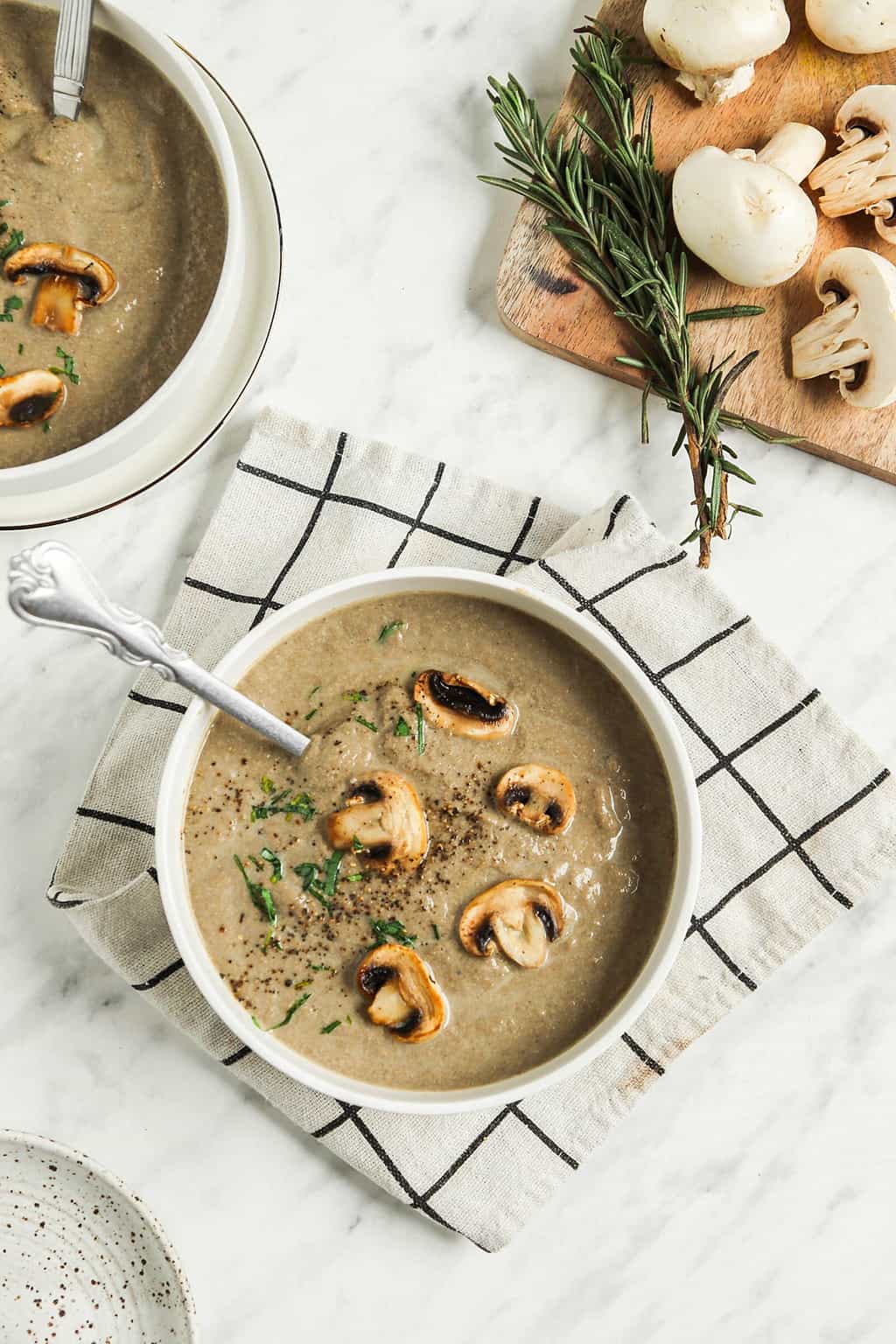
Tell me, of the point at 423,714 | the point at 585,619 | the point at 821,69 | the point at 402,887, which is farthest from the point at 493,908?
the point at 821,69

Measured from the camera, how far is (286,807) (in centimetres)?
149

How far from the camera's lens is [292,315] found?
1.85 metres

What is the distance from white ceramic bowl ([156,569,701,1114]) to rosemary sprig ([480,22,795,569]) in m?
0.34

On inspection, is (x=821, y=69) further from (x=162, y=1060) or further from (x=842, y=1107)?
(x=162, y=1060)

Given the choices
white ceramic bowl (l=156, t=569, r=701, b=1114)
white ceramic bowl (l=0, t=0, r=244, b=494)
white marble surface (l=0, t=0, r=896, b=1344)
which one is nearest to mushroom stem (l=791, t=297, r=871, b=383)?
white marble surface (l=0, t=0, r=896, b=1344)

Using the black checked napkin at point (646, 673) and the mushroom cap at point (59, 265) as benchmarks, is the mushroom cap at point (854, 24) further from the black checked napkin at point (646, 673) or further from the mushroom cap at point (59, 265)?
the mushroom cap at point (59, 265)

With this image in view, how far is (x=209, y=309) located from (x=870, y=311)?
98cm

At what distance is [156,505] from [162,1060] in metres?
0.88

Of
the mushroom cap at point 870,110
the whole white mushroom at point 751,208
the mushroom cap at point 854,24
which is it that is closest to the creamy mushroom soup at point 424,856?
the whole white mushroom at point 751,208

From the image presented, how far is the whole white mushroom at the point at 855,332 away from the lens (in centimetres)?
170

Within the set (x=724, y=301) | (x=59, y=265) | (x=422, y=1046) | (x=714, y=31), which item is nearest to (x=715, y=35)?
(x=714, y=31)

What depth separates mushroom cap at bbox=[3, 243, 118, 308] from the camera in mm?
1524

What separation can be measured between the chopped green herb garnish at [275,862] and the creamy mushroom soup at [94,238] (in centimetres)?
63

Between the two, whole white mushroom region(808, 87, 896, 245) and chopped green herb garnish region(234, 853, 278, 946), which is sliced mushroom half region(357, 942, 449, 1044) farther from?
whole white mushroom region(808, 87, 896, 245)
